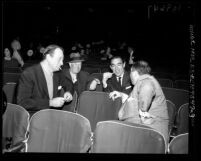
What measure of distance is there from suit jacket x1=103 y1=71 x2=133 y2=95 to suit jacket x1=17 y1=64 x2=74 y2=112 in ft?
4.20

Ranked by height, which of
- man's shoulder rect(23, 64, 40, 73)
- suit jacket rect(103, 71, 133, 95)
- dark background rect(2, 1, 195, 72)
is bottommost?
suit jacket rect(103, 71, 133, 95)

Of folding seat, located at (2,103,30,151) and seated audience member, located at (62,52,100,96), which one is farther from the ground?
seated audience member, located at (62,52,100,96)

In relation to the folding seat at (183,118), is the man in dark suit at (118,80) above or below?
above

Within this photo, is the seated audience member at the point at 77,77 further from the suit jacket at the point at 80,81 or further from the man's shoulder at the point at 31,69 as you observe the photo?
the man's shoulder at the point at 31,69

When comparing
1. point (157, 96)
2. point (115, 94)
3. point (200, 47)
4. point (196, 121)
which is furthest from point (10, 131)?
point (200, 47)

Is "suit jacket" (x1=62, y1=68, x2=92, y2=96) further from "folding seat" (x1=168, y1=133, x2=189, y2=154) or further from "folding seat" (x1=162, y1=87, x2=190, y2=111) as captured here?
"folding seat" (x1=168, y1=133, x2=189, y2=154)

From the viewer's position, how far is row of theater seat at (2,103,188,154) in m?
1.84

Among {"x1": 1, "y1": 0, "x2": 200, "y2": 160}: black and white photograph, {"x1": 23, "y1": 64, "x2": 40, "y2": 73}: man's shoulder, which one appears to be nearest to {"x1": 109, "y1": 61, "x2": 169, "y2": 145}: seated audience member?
{"x1": 1, "y1": 0, "x2": 200, "y2": 160}: black and white photograph

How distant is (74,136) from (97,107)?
2.92 ft

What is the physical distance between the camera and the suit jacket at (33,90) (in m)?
2.61

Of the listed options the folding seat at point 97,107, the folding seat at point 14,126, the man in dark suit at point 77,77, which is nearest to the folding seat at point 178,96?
the folding seat at point 97,107

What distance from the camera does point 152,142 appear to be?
1808 mm

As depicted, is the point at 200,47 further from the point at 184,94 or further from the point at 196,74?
the point at 184,94

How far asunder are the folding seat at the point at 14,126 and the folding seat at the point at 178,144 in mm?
1225
